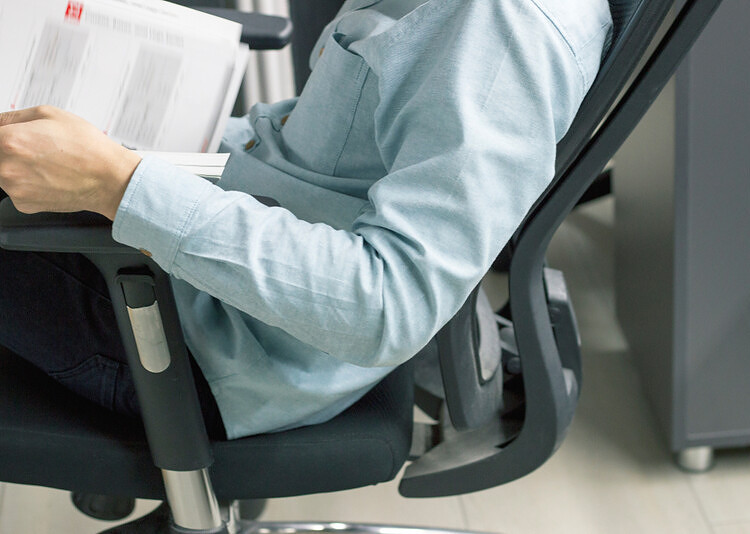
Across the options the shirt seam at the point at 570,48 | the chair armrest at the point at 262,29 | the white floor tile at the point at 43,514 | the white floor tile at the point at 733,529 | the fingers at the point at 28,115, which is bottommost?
the white floor tile at the point at 43,514

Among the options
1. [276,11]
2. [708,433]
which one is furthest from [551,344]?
[276,11]

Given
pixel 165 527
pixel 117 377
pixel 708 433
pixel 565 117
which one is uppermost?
pixel 565 117

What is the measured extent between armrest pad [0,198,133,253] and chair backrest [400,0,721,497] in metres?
0.29

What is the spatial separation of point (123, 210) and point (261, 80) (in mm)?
1336

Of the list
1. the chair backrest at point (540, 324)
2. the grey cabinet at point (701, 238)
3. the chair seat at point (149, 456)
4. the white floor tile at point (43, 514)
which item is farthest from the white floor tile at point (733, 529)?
the white floor tile at point (43, 514)

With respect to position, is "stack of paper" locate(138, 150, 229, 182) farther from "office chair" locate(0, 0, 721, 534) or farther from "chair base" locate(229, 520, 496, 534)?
"chair base" locate(229, 520, 496, 534)

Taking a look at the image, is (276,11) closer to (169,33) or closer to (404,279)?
(169,33)

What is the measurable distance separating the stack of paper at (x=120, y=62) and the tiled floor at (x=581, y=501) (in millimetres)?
768

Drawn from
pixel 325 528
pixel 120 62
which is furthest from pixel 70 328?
pixel 325 528

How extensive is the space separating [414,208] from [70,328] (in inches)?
14.1

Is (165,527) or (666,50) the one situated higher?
(666,50)

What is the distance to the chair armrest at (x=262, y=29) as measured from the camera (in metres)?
1.11

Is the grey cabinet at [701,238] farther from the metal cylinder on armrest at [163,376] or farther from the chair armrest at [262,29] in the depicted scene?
the metal cylinder on armrest at [163,376]

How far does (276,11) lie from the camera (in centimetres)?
182
